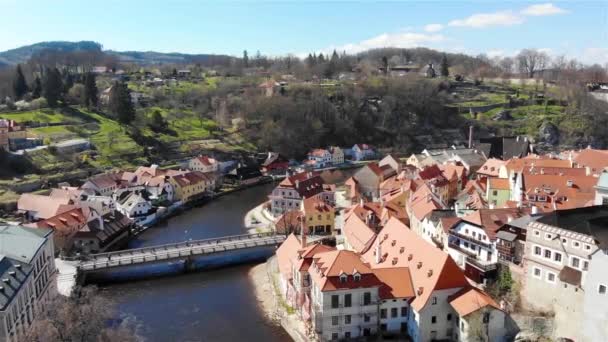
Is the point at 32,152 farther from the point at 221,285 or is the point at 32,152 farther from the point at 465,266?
the point at 465,266

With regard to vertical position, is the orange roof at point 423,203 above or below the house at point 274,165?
above

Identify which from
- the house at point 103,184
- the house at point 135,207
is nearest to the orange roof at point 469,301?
the house at point 135,207

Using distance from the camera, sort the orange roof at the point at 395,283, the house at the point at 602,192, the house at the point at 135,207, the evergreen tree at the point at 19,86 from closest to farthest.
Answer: the orange roof at the point at 395,283 → the house at the point at 602,192 → the house at the point at 135,207 → the evergreen tree at the point at 19,86

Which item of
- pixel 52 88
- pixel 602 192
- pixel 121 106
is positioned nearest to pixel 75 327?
pixel 602 192

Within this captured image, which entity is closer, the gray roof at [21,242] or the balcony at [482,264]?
the gray roof at [21,242]

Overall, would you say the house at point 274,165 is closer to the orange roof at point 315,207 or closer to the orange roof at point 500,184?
the orange roof at point 315,207
